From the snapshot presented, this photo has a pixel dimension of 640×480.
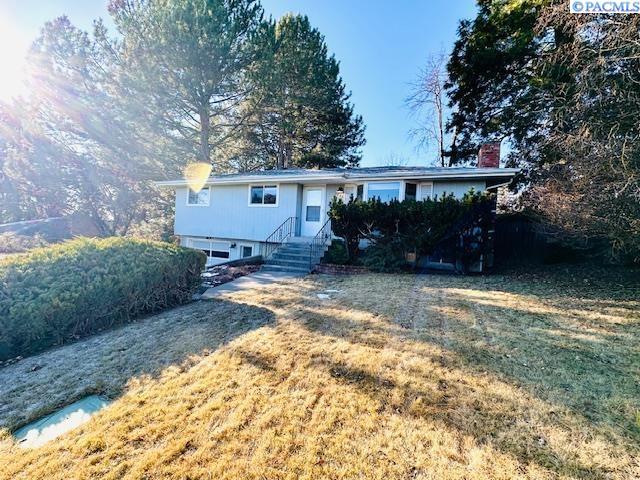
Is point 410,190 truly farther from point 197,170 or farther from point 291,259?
point 197,170

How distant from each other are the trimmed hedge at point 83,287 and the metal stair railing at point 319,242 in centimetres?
478

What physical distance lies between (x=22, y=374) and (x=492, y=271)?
11139 millimetres

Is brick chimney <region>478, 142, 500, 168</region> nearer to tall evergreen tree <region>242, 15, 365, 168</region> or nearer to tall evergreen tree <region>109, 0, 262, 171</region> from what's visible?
tall evergreen tree <region>242, 15, 365, 168</region>

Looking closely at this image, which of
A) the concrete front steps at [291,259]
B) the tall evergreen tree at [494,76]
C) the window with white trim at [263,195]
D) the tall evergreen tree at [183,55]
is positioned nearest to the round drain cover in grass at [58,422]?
the concrete front steps at [291,259]

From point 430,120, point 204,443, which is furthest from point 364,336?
point 430,120

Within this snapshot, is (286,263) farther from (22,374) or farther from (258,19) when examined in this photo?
(258,19)

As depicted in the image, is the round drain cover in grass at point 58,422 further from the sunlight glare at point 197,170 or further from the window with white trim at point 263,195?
the sunlight glare at point 197,170

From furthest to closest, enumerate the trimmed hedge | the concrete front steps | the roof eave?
the concrete front steps, the roof eave, the trimmed hedge

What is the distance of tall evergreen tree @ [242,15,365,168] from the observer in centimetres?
1731

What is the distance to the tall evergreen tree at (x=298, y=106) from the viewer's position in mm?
17312

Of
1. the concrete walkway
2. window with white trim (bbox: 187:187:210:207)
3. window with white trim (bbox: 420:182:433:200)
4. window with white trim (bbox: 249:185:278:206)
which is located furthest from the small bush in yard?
window with white trim (bbox: 187:187:210:207)

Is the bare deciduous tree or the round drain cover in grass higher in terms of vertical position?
the bare deciduous tree

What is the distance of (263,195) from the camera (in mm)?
12984

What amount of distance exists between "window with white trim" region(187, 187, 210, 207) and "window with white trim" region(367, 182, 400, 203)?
300 inches
